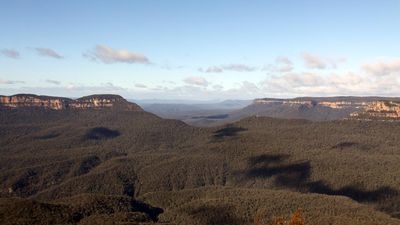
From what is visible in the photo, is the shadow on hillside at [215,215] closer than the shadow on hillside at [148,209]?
Yes

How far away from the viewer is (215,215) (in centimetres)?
18125

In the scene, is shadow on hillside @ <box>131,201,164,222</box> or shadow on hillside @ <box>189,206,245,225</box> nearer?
shadow on hillside @ <box>189,206,245,225</box>

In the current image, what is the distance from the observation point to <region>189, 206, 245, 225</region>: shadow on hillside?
17859 centimetres

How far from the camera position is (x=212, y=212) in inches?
7224

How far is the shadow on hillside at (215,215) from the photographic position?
586ft

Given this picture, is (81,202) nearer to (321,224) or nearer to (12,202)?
(12,202)

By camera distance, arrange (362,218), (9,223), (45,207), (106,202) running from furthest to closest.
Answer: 1. (106,202)
2. (362,218)
3. (45,207)
4. (9,223)

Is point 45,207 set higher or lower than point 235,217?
higher

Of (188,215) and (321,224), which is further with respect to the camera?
(188,215)

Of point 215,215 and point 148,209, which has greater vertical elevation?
point 215,215

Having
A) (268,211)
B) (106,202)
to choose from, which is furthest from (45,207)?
(268,211)

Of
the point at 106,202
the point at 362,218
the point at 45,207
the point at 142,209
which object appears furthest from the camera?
the point at 142,209

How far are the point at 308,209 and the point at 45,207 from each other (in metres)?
100.0

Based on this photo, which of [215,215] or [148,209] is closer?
[215,215]
